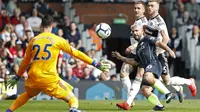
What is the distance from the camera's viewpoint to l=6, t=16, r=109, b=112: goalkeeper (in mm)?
14469

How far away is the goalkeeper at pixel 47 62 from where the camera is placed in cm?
1447

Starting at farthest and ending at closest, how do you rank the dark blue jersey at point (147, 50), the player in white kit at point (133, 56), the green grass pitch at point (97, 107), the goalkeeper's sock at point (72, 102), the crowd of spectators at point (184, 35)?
the crowd of spectators at point (184, 35) < the player in white kit at point (133, 56) < the green grass pitch at point (97, 107) < the dark blue jersey at point (147, 50) < the goalkeeper's sock at point (72, 102)

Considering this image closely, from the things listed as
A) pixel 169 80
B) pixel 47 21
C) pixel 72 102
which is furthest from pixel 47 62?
pixel 169 80

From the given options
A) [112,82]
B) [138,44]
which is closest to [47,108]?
[138,44]

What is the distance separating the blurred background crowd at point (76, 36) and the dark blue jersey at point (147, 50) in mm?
7612

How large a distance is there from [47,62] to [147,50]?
3.06 metres

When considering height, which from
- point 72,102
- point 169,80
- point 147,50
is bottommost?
point 72,102

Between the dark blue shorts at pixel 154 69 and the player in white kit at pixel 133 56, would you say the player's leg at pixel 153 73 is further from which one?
the player in white kit at pixel 133 56

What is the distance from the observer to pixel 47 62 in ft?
47.7

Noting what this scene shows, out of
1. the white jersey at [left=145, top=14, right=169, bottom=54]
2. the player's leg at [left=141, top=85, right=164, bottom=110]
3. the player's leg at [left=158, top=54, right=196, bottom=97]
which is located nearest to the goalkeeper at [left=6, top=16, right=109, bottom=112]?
the player's leg at [left=141, top=85, right=164, bottom=110]

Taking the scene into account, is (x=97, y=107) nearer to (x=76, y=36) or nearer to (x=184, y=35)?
→ (x=76, y=36)

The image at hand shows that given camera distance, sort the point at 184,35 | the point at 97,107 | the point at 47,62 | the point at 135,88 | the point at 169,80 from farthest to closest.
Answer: the point at 184,35 → the point at 97,107 → the point at 169,80 → the point at 135,88 → the point at 47,62

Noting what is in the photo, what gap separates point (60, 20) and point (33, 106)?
1024 cm

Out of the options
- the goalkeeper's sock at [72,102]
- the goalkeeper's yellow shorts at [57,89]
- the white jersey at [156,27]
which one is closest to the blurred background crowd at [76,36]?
the white jersey at [156,27]
